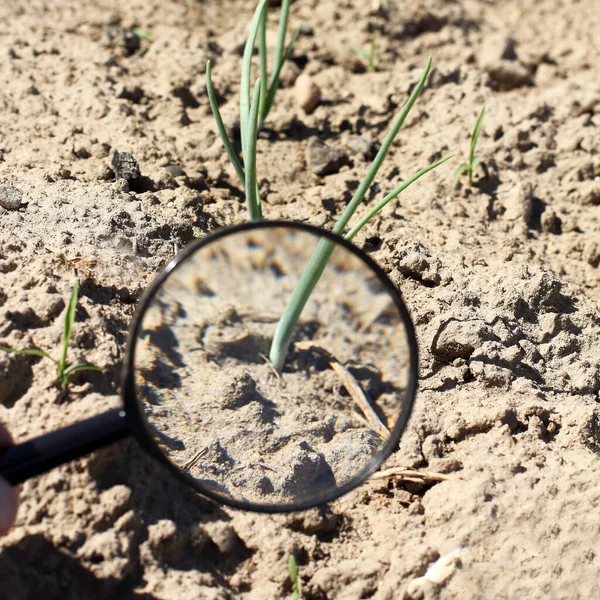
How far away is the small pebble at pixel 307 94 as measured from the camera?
250cm

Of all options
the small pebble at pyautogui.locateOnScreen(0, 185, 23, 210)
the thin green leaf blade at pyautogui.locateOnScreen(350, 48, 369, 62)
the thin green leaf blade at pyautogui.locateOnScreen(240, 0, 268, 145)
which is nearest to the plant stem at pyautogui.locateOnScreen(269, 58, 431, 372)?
the thin green leaf blade at pyautogui.locateOnScreen(240, 0, 268, 145)

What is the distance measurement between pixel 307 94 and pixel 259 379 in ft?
3.94

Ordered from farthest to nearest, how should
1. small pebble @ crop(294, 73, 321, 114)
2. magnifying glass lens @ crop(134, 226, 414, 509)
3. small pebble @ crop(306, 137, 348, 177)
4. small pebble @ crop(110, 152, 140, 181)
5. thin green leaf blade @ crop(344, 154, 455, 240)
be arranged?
small pebble @ crop(294, 73, 321, 114) < small pebble @ crop(306, 137, 348, 177) < small pebble @ crop(110, 152, 140, 181) < thin green leaf blade @ crop(344, 154, 455, 240) < magnifying glass lens @ crop(134, 226, 414, 509)

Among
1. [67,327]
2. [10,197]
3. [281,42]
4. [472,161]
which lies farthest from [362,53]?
[67,327]

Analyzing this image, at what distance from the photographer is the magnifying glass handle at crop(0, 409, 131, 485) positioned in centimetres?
122

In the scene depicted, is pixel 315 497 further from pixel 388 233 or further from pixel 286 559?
pixel 388 233

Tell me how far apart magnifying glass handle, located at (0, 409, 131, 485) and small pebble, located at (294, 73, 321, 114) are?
1529 mm

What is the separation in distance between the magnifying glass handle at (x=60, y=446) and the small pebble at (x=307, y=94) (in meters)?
1.53

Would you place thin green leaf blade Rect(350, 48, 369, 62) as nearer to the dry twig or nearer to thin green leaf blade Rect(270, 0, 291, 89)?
thin green leaf blade Rect(270, 0, 291, 89)

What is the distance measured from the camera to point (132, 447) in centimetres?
147

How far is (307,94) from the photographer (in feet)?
8.20

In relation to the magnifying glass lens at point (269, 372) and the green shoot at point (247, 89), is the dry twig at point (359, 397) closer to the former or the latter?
the magnifying glass lens at point (269, 372)

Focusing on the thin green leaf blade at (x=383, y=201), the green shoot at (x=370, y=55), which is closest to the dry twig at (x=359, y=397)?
the thin green leaf blade at (x=383, y=201)

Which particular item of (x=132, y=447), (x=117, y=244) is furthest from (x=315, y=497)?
(x=117, y=244)
